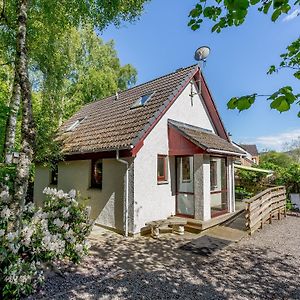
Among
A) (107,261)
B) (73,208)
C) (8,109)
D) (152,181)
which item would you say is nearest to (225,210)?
(152,181)

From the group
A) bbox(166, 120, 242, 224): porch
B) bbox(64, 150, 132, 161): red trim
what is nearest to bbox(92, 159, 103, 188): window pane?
bbox(64, 150, 132, 161): red trim

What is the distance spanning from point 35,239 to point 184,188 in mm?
7900

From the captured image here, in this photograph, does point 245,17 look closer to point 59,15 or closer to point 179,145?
point 179,145

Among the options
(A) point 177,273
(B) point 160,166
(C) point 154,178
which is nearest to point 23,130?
(A) point 177,273

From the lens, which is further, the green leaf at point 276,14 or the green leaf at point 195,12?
the green leaf at point 195,12

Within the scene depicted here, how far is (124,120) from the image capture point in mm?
11227

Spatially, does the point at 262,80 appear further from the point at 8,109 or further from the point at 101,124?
the point at 8,109

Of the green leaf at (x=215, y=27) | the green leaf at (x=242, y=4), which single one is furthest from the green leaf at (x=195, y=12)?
the green leaf at (x=242, y=4)

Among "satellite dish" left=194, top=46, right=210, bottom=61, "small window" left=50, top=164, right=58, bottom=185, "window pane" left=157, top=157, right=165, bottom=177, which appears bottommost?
"small window" left=50, top=164, right=58, bottom=185

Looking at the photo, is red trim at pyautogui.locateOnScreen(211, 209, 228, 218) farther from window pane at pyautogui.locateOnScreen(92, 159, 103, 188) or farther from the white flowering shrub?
the white flowering shrub

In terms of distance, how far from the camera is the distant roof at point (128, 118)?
386 inches

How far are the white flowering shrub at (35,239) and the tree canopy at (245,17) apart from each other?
4.55 m

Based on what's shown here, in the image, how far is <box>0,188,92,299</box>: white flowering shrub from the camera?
4363mm

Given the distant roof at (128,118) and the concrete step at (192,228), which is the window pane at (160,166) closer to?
the distant roof at (128,118)
